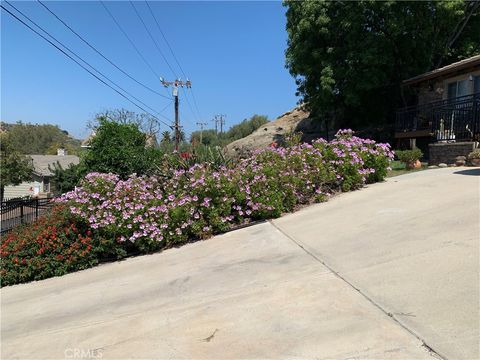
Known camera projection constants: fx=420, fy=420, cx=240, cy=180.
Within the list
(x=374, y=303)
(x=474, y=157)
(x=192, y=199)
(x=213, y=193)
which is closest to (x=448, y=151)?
(x=474, y=157)

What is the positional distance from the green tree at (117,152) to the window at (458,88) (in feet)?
A: 41.6

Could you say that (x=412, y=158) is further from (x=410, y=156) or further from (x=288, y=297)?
(x=288, y=297)

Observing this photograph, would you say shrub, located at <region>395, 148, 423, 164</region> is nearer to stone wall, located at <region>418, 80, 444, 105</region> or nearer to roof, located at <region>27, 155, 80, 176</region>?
stone wall, located at <region>418, 80, 444, 105</region>

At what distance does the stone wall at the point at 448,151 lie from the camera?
36.6 ft

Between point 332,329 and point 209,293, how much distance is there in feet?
5.37

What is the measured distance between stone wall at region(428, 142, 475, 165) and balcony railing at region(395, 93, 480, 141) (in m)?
0.56

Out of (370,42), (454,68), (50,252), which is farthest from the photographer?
(370,42)

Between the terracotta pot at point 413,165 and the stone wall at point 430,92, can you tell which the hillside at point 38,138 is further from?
the terracotta pot at point 413,165

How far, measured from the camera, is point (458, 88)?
17516 mm

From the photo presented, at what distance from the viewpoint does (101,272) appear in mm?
6477

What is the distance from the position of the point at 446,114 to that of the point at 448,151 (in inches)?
93.0

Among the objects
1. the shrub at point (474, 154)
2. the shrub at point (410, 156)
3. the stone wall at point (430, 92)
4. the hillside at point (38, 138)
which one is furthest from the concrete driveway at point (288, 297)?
the hillside at point (38, 138)

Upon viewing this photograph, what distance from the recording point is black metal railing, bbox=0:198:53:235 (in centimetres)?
1180

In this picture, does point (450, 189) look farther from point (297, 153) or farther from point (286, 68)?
point (286, 68)
